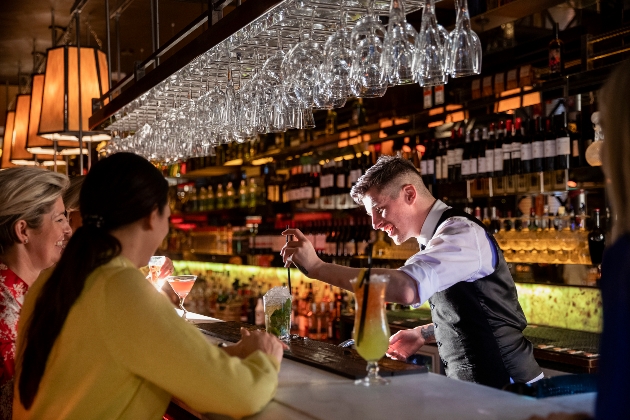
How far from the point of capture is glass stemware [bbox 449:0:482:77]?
2141mm

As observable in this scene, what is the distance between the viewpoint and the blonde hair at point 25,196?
270cm

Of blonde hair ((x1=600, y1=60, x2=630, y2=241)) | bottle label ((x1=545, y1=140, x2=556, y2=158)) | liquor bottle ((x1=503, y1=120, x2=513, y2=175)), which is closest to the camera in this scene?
blonde hair ((x1=600, y1=60, x2=630, y2=241))

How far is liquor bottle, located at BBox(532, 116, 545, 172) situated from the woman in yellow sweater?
9.50 feet

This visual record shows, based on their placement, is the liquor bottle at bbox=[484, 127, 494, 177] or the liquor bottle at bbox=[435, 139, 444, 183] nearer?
the liquor bottle at bbox=[484, 127, 494, 177]

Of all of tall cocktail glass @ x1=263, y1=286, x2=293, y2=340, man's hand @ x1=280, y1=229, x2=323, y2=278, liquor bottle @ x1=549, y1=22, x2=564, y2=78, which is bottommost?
tall cocktail glass @ x1=263, y1=286, x2=293, y2=340

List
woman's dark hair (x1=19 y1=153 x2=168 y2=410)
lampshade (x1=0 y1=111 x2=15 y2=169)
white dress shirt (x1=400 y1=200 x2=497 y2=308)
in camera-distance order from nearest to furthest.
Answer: woman's dark hair (x1=19 y1=153 x2=168 y2=410) < white dress shirt (x1=400 y1=200 x2=497 y2=308) < lampshade (x1=0 y1=111 x2=15 y2=169)

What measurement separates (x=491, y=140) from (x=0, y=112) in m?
A: 7.25

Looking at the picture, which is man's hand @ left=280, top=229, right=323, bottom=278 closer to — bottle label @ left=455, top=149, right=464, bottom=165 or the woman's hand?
the woman's hand

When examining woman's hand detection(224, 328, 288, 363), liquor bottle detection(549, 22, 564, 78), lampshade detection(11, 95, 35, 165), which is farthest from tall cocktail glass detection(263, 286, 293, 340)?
lampshade detection(11, 95, 35, 165)

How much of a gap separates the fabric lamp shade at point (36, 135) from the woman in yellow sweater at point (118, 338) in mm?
3029

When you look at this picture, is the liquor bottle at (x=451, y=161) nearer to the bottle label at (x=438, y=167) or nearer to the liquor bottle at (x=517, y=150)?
the bottle label at (x=438, y=167)

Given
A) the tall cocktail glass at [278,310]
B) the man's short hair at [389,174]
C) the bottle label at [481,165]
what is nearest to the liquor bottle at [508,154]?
the bottle label at [481,165]

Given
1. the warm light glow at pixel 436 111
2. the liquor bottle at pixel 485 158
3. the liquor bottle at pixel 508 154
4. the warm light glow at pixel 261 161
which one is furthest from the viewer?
the warm light glow at pixel 261 161

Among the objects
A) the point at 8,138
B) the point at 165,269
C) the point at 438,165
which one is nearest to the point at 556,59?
the point at 438,165
